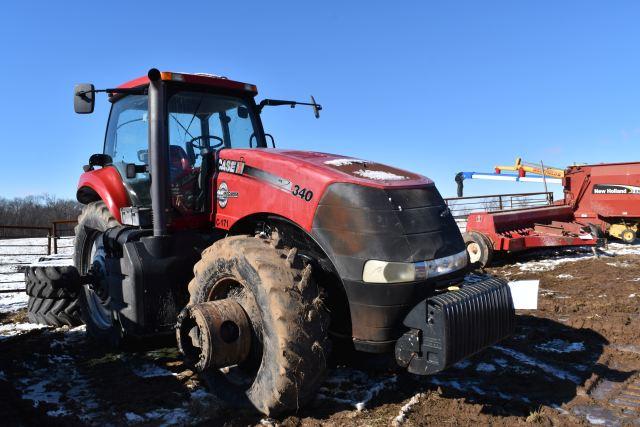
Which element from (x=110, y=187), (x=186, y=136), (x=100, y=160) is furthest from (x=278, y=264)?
(x=100, y=160)

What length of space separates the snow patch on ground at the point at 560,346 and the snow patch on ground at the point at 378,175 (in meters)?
2.53

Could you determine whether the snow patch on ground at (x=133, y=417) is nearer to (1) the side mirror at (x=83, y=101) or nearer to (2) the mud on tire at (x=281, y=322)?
(2) the mud on tire at (x=281, y=322)

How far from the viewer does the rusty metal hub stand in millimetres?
3162

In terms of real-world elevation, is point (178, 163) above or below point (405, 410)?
above

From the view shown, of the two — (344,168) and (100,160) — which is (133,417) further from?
(100,160)

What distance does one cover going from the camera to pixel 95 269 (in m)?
4.88

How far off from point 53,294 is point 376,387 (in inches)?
120

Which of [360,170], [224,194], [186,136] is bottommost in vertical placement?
[224,194]

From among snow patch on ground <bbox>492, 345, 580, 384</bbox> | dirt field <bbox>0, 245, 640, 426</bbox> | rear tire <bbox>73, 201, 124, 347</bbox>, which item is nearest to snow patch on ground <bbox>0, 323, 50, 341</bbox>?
dirt field <bbox>0, 245, 640, 426</bbox>

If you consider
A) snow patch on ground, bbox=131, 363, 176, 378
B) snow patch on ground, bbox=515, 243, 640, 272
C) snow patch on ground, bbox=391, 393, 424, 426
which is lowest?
snow patch on ground, bbox=391, 393, 424, 426

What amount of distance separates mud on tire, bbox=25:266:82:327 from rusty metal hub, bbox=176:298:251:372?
1.86 meters

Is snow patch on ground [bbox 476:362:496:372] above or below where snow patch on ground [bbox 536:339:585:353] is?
above

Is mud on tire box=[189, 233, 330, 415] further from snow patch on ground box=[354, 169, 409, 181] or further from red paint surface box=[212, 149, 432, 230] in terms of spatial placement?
snow patch on ground box=[354, 169, 409, 181]

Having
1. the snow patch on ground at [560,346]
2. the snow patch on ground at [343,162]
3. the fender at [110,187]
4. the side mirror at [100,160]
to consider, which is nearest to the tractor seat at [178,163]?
the fender at [110,187]
